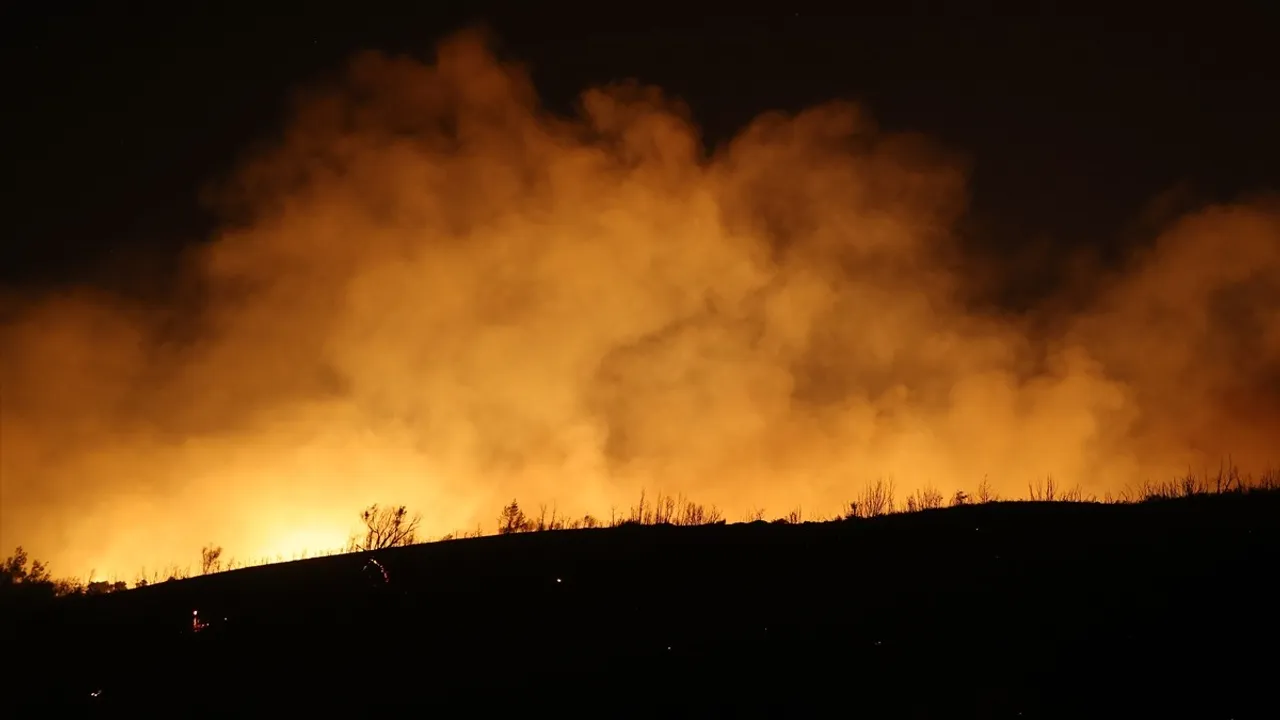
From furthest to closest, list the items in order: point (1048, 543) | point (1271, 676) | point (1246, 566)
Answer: point (1048, 543)
point (1246, 566)
point (1271, 676)

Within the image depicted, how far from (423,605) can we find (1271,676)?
9.79 m

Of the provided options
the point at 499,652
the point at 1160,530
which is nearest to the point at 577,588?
the point at 499,652

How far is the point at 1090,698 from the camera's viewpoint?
25.0ft

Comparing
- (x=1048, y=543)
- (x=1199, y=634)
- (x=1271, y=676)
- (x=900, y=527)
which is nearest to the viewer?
(x=1271, y=676)

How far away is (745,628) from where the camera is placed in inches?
381

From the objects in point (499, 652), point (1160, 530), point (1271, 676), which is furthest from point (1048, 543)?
point (499, 652)

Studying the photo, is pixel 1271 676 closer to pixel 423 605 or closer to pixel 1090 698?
pixel 1090 698

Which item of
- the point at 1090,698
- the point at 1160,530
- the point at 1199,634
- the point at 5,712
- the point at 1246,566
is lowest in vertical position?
the point at 5,712

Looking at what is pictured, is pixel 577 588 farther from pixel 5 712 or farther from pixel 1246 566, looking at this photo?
pixel 1246 566

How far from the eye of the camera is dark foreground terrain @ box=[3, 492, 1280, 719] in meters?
8.09

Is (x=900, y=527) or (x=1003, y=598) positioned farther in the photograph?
(x=900, y=527)

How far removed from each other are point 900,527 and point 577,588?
16.7ft

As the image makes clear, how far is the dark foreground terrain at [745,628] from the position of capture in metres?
8.09

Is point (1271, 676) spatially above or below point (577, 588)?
below
